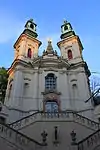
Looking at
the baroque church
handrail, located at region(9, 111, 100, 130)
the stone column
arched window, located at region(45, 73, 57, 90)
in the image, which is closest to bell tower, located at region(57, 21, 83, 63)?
the baroque church

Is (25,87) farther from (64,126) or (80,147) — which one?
(80,147)

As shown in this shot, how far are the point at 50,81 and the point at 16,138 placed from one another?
1355 cm

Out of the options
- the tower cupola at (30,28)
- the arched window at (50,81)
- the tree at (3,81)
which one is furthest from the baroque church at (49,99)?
the tree at (3,81)

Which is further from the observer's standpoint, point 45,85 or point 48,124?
point 45,85

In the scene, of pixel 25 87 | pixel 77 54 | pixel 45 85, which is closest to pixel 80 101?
pixel 45 85

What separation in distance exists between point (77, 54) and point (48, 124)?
14.3m

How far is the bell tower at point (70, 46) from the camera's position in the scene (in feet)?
103

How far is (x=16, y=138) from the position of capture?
14672mm

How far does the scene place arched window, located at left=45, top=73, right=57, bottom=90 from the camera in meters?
27.0

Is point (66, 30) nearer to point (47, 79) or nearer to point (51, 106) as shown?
point (47, 79)

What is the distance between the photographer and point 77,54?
3131cm

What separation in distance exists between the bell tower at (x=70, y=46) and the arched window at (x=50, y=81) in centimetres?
444

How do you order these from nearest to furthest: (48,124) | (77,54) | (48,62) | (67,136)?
(67,136) → (48,124) → (48,62) → (77,54)

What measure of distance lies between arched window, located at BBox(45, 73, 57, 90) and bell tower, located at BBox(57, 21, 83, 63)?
444 cm
